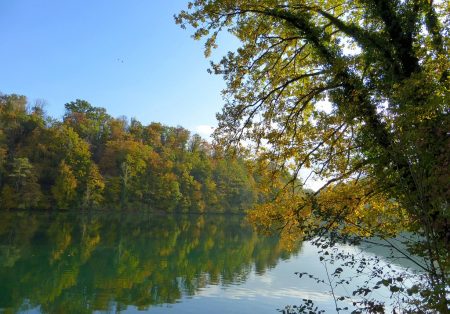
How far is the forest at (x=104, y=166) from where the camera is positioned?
48219 mm

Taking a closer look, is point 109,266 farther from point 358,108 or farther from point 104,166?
point 104,166

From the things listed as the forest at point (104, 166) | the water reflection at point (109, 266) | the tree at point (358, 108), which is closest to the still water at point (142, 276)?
A: the water reflection at point (109, 266)

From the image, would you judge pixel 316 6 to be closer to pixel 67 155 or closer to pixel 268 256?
pixel 268 256

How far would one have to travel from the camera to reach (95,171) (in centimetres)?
5178

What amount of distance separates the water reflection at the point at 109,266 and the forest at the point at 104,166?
15.1 meters

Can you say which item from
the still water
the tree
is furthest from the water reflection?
the tree

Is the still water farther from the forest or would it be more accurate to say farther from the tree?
the forest

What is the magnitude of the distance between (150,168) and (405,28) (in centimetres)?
5693

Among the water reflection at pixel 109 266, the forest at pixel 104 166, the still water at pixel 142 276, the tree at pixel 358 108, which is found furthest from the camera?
the forest at pixel 104 166

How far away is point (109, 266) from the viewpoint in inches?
727

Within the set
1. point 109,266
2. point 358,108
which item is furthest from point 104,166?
point 358,108

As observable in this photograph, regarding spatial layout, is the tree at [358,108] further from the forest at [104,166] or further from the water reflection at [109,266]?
the forest at [104,166]

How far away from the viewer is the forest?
4822cm

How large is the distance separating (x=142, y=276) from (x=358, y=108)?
1368 centimetres
